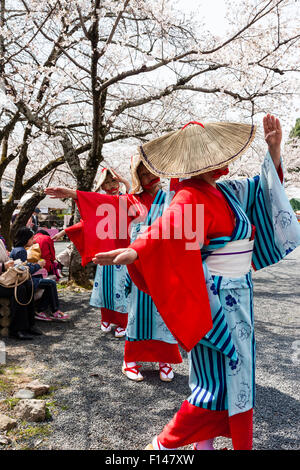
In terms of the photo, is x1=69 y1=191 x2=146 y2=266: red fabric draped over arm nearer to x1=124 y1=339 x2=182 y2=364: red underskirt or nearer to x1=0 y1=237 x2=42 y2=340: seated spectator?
x1=124 y1=339 x2=182 y2=364: red underskirt

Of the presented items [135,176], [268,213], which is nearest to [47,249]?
[135,176]

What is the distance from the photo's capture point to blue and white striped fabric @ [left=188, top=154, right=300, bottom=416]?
6.19ft

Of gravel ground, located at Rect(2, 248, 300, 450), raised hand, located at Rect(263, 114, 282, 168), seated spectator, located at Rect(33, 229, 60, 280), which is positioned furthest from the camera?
seated spectator, located at Rect(33, 229, 60, 280)

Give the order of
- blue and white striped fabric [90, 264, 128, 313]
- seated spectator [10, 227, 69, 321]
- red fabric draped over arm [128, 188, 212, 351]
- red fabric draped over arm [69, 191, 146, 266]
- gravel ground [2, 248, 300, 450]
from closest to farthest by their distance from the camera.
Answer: red fabric draped over arm [128, 188, 212, 351]
gravel ground [2, 248, 300, 450]
red fabric draped over arm [69, 191, 146, 266]
blue and white striped fabric [90, 264, 128, 313]
seated spectator [10, 227, 69, 321]

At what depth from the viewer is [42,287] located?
5.24 meters

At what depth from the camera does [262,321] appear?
5379 millimetres

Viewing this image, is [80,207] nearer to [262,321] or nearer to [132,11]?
[262,321]

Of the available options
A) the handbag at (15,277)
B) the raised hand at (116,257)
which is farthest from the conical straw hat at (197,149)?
the handbag at (15,277)

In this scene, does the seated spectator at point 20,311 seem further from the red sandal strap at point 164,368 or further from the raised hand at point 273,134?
the raised hand at point 273,134

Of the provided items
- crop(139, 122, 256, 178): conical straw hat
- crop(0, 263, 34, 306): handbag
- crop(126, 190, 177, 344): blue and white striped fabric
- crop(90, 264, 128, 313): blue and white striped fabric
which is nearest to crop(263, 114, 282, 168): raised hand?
crop(139, 122, 256, 178): conical straw hat

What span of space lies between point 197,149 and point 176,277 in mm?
682

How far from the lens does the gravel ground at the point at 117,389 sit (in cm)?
233

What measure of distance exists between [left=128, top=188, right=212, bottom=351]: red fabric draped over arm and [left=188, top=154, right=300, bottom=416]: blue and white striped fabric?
0.11 meters
